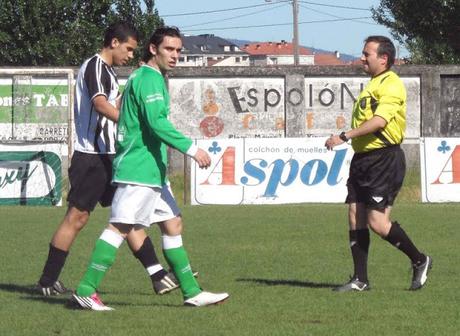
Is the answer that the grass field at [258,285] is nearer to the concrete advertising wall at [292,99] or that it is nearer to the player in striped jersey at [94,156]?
the player in striped jersey at [94,156]

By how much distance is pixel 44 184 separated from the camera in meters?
23.0

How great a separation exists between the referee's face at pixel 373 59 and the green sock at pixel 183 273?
206 cm

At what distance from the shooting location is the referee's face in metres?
9.59

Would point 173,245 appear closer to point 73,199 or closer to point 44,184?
point 73,199

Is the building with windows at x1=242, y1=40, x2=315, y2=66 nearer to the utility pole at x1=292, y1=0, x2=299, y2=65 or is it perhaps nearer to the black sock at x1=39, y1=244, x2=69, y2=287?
the utility pole at x1=292, y1=0, x2=299, y2=65

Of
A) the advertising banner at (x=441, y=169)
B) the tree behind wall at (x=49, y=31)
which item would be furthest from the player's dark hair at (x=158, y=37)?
the tree behind wall at (x=49, y=31)

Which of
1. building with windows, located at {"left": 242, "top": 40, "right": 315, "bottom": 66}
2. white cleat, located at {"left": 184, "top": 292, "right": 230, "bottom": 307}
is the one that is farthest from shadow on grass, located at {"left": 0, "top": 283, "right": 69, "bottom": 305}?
building with windows, located at {"left": 242, "top": 40, "right": 315, "bottom": 66}

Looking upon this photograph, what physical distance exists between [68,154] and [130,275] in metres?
14.1

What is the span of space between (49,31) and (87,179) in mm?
37125

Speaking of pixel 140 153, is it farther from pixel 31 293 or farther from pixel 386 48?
pixel 386 48

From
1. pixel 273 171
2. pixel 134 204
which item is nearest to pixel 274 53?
pixel 273 171

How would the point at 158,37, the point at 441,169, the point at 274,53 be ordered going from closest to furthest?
the point at 158,37 → the point at 441,169 → the point at 274,53

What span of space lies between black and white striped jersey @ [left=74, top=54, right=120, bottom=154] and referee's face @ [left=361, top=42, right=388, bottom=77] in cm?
185

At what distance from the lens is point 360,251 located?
9797 millimetres
